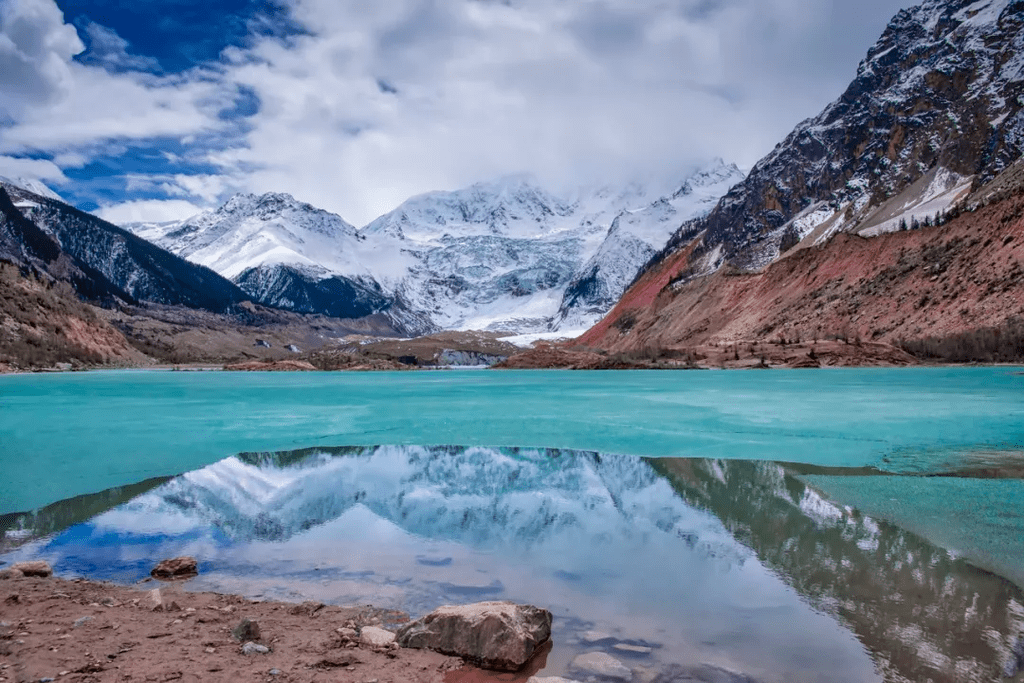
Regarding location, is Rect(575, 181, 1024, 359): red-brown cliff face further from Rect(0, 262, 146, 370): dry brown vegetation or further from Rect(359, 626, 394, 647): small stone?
Rect(0, 262, 146, 370): dry brown vegetation

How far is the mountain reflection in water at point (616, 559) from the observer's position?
6.38 meters

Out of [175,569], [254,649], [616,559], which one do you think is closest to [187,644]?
[254,649]

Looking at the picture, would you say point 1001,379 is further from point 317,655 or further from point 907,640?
point 317,655

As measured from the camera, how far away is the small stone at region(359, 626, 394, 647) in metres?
6.30

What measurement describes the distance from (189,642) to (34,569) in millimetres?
3392

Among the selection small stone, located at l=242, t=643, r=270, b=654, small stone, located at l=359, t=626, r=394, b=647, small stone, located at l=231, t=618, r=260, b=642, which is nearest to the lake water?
small stone, located at l=359, t=626, r=394, b=647

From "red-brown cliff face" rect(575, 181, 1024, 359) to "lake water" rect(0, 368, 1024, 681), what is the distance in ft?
132

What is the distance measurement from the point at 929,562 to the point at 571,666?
17.5 feet

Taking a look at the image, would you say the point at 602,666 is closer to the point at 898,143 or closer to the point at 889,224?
the point at 889,224

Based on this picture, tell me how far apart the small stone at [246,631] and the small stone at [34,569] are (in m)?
3.43

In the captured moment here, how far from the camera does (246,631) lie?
630cm

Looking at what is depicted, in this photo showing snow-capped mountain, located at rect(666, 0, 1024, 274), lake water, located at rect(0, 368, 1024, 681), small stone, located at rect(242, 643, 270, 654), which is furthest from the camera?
snow-capped mountain, located at rect(666, 0, 1024, 274)

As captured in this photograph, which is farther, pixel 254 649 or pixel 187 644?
pixel 187 644

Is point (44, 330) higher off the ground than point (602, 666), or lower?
higher
